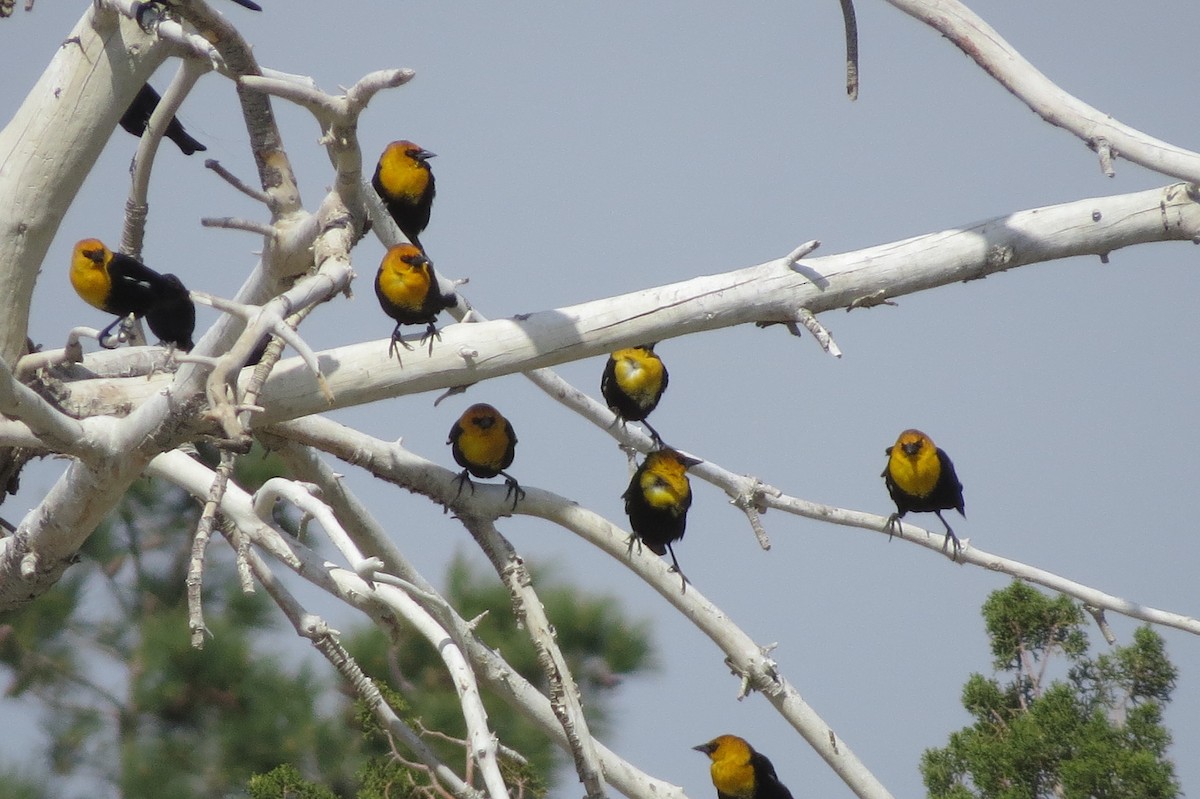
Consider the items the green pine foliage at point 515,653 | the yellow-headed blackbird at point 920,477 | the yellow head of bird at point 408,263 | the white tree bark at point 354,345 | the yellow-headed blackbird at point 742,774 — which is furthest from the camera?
the green pine foliage at point 515,653

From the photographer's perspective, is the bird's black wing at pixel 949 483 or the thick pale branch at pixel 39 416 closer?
the thick pale branch at pixel 39 416

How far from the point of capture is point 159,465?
3436mm

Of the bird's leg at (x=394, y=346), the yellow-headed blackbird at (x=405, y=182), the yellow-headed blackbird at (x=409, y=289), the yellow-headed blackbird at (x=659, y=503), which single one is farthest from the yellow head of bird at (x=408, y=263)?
the yellow-headed blackbird at (x=659, y=503)

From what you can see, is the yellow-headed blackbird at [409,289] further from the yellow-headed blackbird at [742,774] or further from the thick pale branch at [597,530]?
the yellow-headed blackbird at [742,774]

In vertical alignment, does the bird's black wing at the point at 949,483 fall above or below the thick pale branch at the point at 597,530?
above

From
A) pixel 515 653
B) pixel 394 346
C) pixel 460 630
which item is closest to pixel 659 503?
pixel 460 630

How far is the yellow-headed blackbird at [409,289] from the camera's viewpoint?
3312 mm

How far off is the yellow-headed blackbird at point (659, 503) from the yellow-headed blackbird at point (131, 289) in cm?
137

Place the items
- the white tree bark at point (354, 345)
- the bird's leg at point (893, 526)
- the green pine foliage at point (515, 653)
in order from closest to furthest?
1. the white tree bark at point (354, 345)
2. the bird's leg at point (893, 526)
3. the green pine foliage at point (515, 653)

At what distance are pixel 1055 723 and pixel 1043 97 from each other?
207 cm

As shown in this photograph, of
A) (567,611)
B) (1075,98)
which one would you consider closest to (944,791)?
(567,611)

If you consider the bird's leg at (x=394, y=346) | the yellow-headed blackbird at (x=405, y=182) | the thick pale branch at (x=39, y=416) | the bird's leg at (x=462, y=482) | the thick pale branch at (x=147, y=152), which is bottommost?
the thick pale branch at (x=39, y=416)

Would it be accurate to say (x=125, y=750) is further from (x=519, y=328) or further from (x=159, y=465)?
(x=519, y=328)

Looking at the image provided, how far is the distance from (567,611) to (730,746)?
1474mm
